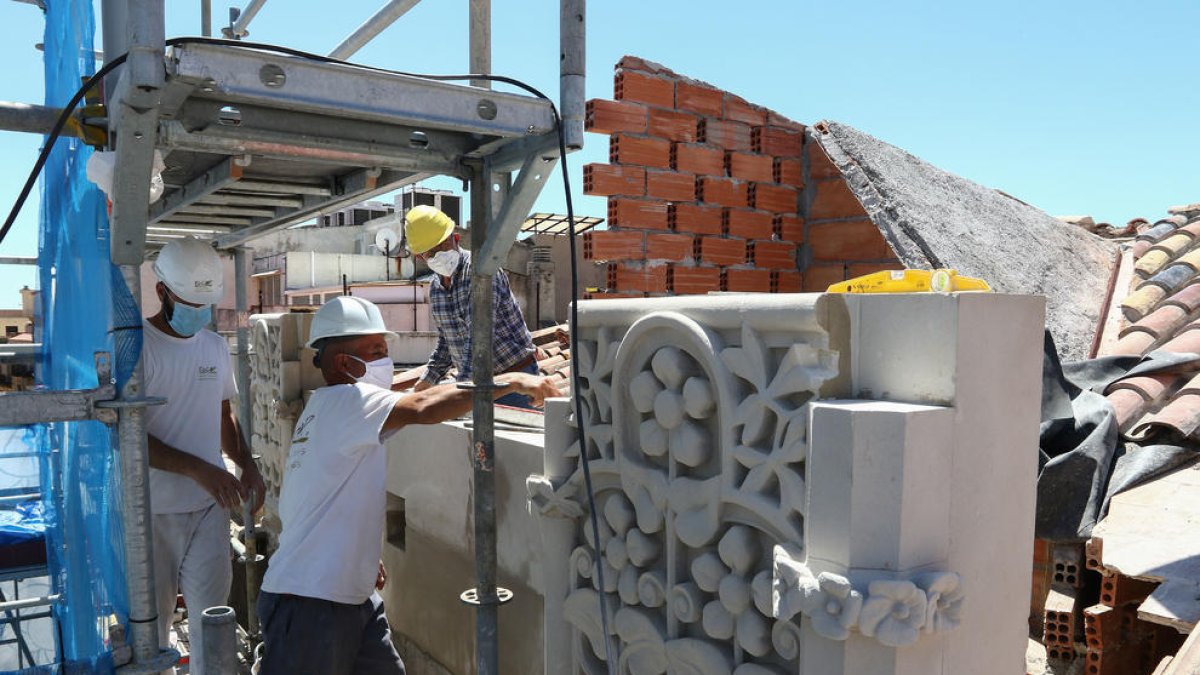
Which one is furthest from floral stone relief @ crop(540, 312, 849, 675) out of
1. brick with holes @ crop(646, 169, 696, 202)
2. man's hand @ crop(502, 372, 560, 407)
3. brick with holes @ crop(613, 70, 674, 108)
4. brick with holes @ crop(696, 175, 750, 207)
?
brick with holes @ crop(696, 175, 750, 207)

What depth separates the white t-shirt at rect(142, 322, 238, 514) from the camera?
361 cm

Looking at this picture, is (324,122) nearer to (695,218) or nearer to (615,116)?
(615,116)

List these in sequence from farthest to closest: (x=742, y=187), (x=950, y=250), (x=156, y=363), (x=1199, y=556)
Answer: (x=742, y=187), (x=950, y=250), (x=156, y=363), (x=1199, y=556)

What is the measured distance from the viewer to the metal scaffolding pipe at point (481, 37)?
3312 millimetres

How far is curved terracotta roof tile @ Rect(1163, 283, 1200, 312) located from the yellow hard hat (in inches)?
173

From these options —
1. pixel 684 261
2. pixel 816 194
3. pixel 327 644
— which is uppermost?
pixel 816 194

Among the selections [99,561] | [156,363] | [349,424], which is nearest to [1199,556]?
[349,424]

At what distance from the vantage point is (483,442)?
3.36 m

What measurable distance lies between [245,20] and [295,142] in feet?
7.74

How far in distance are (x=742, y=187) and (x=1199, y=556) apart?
444cm

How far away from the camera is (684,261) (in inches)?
259

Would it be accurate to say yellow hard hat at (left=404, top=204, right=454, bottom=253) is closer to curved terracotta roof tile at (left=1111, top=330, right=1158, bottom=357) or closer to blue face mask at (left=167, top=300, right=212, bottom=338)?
blue face mask at (left=167, top=300, right=212, bottom=338)

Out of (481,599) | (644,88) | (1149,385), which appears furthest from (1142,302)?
(481,599)

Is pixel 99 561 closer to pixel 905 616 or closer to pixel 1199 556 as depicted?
pixel 905 616
